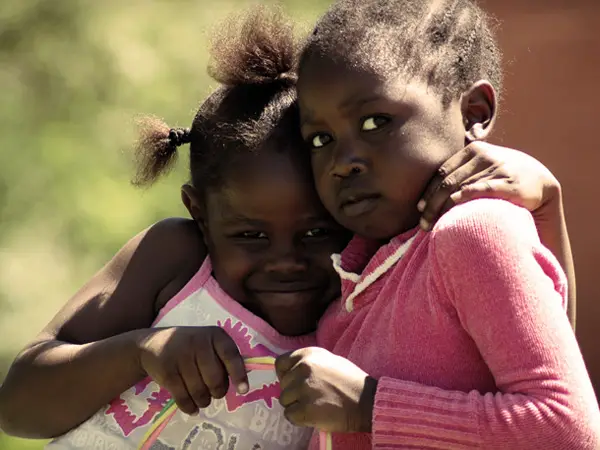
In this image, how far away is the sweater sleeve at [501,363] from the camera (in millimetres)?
1546

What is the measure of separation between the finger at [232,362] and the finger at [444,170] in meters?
0.45

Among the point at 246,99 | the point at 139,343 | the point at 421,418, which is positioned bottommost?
the point at 421,418

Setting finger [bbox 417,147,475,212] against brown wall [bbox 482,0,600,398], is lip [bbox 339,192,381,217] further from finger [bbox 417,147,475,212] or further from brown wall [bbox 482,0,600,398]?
brown wall [bbox 482,0,600,398]

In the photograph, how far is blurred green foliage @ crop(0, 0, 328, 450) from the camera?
434cm

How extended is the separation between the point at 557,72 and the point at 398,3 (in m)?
1.25

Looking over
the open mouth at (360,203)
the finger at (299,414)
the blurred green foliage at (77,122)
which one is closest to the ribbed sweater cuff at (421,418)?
the finger at (299,414)

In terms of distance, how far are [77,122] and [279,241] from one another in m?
3.13

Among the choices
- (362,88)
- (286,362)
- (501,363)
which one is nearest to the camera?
(501,363)

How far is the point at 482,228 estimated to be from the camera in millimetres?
1606

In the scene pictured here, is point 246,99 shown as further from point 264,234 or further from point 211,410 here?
point 211,410

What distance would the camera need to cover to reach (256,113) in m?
2.17

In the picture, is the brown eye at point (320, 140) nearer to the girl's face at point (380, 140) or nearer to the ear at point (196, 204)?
the girl's face at point (380, 140)

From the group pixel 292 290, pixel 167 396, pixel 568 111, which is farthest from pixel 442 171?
pixel 568 111

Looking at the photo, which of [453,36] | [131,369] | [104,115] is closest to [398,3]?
[453,36]
